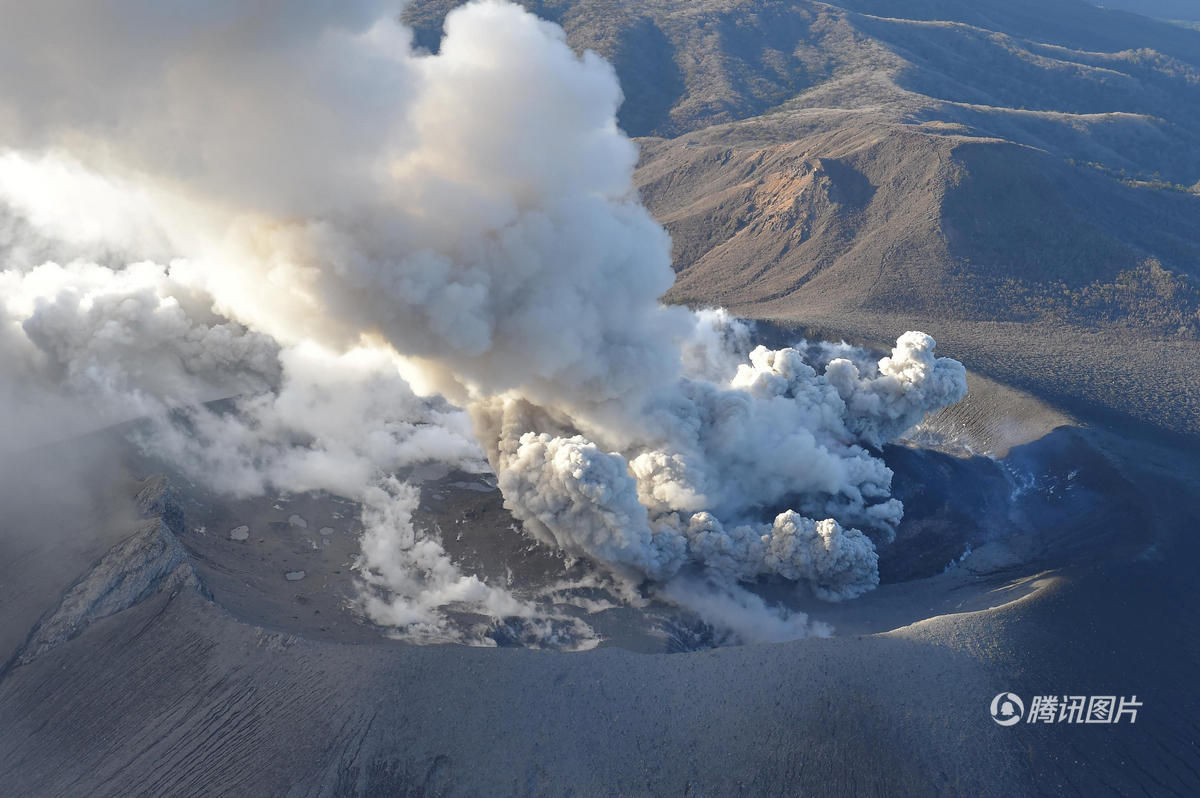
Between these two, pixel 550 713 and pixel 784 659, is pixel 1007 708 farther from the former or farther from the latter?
pixel 550 713

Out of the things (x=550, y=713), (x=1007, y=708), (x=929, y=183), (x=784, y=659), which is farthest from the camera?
(x=929, y=183)

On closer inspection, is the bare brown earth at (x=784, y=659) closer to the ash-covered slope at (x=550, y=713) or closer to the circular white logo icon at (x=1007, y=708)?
the ash-covered slope at (x=550, y=713)

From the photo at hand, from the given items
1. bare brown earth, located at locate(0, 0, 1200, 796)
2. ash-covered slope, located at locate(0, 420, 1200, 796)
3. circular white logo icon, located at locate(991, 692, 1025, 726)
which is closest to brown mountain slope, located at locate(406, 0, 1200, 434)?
bare brown earth, located at locate(0, 0, 1200, 796)

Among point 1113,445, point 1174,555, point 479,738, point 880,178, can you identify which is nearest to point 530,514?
point 479,738

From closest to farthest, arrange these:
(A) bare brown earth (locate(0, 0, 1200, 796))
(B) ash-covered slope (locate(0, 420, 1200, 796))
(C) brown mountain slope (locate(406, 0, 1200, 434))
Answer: (B) ash-covered slope (locate(0, 420, 1200, 796))
(A) bare brown earth (locate(0, 0, 1200, 796))
(C) brown mountain slope (locate(406, 0, 1200, 434))

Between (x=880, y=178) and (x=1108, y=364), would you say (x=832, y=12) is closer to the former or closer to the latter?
(x=880, y=178)

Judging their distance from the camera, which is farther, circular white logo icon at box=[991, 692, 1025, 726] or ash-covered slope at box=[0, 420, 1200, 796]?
circular white logo icon at box=[991, 692, 1025, 726]

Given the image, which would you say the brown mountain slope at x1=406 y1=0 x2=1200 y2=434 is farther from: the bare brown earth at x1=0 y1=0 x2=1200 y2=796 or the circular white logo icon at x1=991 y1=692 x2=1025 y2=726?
the circular white logo icon at x1=991 y1=692 x2=1025 y2=726

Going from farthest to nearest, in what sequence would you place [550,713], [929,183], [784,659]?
[929,183], [784,659], [550,713]

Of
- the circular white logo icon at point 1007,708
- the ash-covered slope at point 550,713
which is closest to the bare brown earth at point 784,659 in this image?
the ash-covered slope at point 550,713

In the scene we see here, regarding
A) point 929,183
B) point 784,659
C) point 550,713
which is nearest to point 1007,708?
point 784,659
